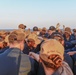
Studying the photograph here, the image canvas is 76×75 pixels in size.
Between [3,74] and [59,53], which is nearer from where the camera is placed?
[59,53]

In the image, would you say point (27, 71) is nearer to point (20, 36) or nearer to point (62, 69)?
point (62, 69)

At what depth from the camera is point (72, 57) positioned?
16.1 ft

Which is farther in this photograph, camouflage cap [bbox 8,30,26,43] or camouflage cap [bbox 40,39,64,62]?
camouflage cap [bbox 8,30,26,43]

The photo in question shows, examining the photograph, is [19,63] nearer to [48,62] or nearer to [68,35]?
[48,62]

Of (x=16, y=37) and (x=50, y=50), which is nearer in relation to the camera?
(x=50, y=50)

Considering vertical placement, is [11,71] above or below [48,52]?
below

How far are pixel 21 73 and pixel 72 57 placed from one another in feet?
5.39

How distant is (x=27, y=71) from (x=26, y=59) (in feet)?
0.60

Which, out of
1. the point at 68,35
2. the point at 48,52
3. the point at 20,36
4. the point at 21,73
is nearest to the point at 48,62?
the point at 48,52

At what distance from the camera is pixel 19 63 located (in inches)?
140

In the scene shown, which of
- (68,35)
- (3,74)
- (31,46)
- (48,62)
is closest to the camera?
(48,62)

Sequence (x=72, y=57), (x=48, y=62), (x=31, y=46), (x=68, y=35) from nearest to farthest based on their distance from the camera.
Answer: (x=48, y=62)
(x=72, y=57)
(x=31, y=46)
(x=68, y=35)

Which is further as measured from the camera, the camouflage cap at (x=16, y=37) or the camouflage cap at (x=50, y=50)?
the camouflage cap at (x=16, y=37)

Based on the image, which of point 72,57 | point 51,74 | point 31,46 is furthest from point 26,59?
point 31,46
